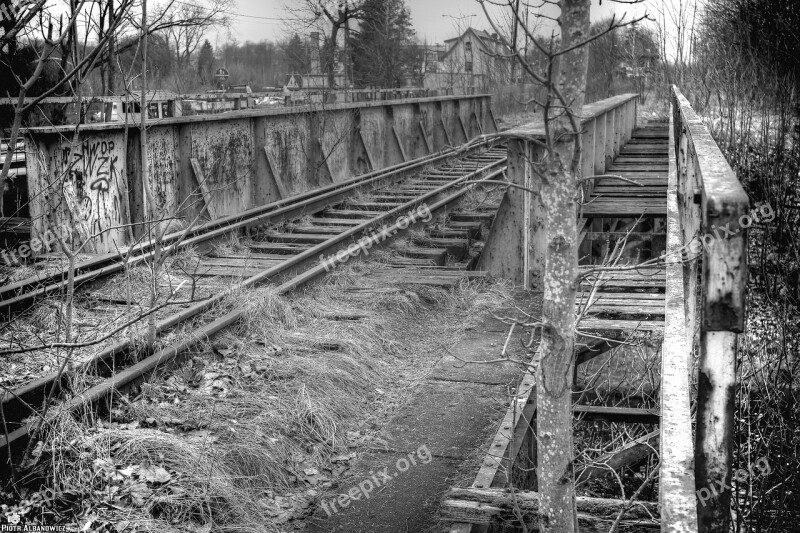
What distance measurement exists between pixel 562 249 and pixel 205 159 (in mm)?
10478

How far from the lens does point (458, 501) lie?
4039mm

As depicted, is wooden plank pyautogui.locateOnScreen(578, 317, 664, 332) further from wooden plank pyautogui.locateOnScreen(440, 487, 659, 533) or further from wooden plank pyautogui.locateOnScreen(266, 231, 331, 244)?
wooden plank pyautogui.locateOnScreen(266, 231, 331, 244)

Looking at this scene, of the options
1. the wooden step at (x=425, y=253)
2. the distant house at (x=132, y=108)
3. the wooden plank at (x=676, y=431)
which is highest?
the distant house at (x=132, y=108)

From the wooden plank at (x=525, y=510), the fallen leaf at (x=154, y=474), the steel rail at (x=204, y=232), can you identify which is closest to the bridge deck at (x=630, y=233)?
the wooden plank at (x=525, y=510)

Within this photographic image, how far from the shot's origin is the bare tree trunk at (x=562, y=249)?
8.84 ft

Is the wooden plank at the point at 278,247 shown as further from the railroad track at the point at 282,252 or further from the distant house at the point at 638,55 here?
the distant house at the point at 638,55

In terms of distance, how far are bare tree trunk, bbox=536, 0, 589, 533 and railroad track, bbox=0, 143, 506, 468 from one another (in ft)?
1.00

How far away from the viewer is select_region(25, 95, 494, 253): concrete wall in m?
9.23

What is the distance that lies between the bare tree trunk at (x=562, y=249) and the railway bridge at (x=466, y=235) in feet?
0.44

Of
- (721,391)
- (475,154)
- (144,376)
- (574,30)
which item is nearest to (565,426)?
(721,391)

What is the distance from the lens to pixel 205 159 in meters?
12.5

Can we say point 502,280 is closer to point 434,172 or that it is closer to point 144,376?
point 144,376

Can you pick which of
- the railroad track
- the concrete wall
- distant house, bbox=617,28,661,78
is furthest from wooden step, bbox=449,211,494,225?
distant house, bbox=617,28,661,78

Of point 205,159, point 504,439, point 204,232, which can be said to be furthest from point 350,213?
point 504,439
